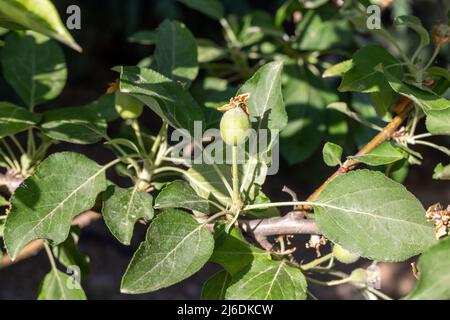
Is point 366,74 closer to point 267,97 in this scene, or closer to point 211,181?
point 267,97

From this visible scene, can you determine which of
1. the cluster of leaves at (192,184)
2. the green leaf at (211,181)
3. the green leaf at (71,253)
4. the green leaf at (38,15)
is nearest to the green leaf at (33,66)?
the cluster of leaves at (192,184)

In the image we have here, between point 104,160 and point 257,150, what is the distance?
2.10 meters

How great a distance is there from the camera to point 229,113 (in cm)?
69

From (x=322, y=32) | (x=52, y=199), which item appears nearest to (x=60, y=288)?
(x=52, y=199)

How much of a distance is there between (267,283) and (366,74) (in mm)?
309

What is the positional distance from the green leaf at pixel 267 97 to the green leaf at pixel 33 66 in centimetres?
39

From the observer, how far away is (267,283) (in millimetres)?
692

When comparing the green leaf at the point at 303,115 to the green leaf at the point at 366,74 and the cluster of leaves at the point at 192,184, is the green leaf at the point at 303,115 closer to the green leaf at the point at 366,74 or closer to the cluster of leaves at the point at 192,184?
the cluster of leaves at the point at 192,184

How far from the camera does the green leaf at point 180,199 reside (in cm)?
71

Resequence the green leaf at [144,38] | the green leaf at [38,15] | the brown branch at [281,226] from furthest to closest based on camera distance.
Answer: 1. the green leaf at [144,38]
2. the brown branch at [281,226]
3. the green leaf at [38,15]

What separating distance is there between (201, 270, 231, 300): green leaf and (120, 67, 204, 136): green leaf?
0.20 metres

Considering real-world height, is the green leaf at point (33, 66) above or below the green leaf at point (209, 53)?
above

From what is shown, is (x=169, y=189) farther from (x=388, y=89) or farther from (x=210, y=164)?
(x=388, y=89)

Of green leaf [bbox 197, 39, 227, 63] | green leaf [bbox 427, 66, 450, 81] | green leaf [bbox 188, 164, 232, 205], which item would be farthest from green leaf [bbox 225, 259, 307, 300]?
green leaf [bbox 197, 39, 227, 63]
